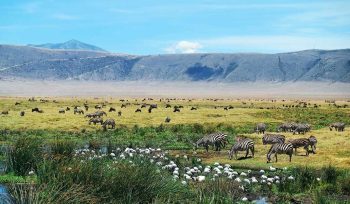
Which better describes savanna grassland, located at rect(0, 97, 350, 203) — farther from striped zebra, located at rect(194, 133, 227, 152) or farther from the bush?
striped zebra, located at rect(194, 133, 227, 152)

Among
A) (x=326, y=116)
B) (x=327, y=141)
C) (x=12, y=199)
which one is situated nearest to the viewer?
(x=12, y=199)

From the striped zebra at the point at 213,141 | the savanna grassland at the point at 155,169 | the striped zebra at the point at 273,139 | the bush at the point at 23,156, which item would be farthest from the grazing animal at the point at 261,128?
the bush at the point at 23,156

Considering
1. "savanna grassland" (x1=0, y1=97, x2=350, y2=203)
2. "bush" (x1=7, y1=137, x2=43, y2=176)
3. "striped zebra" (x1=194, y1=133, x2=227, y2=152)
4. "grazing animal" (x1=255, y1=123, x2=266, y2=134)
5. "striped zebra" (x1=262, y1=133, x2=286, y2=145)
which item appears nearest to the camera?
"savanna grassland" (x1=0, y1=97, x2=350, y2=203)

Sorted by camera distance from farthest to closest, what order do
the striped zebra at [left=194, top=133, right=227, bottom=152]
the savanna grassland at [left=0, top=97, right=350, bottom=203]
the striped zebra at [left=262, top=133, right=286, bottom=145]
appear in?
the striped zebra at [left=262, top=133, right=286, bottom=145] → the striped zebra at [left=194, top=133, right=227, bottom=152] → the savanna grassland at [left=0, top=97, right=350, bottom=203]

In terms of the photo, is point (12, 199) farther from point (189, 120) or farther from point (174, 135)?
point (189, 120)

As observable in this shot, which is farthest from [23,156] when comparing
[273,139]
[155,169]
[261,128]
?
[261,128]

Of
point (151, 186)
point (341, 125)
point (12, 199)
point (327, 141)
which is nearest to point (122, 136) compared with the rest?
point (327, 141)

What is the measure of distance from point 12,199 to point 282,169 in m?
17.3

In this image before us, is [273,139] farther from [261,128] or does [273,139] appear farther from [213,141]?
[261,128]

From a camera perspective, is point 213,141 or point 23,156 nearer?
point 23,156

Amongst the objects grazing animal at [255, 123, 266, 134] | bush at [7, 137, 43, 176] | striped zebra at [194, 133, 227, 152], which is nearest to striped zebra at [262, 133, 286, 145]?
striped zebra at [194, 133, 227, 152]

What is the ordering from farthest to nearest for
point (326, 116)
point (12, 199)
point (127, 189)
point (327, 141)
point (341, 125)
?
point (326, 116) → point (341, 125) → point (327, 141) → point (127, 189) → point (12, 199)

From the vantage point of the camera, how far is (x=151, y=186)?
12.6 m

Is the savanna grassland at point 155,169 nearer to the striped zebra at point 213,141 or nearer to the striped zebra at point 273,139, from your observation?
the striped zebra at point 213,141
